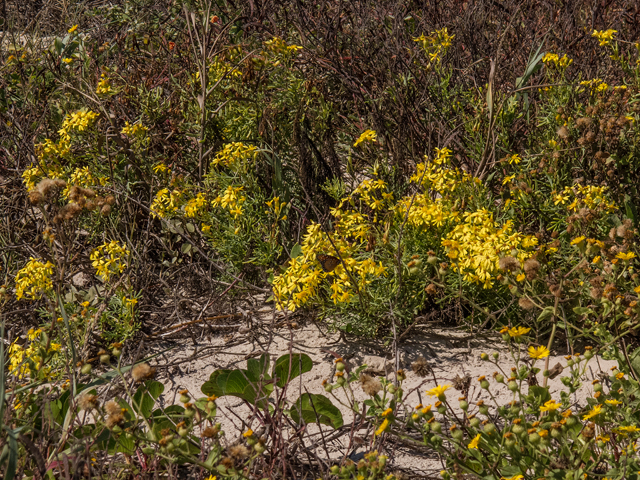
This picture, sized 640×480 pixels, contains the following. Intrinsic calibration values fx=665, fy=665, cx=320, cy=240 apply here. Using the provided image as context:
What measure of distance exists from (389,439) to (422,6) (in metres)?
3.92

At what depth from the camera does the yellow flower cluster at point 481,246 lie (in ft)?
8.46

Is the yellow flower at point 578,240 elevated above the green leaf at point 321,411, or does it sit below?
above

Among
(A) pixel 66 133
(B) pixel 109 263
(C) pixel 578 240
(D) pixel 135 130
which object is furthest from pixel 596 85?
(A) pixel 66 133

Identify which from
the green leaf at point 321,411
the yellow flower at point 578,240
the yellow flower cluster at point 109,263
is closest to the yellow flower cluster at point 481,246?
the yellow flower at point 578,240

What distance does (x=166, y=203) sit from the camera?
3408 mm

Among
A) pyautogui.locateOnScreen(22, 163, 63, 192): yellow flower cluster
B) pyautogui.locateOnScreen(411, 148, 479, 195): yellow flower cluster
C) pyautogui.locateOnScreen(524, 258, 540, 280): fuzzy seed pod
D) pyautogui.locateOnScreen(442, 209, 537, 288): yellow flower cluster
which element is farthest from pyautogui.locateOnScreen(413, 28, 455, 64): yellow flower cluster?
pyautogui.locateOnScreen(22, 163, 63, 192): yellow flower cluster

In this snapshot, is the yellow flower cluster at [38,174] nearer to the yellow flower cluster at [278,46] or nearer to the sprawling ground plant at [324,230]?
the sprawling ground plant at [324,230]

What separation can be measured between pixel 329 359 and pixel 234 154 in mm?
1113

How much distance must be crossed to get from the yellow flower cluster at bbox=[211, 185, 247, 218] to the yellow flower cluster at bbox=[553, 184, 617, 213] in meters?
1.43

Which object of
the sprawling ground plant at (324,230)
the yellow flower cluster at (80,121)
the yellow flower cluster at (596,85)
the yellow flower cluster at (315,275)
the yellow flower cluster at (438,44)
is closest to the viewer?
the sprawling ground plant at (324,230)

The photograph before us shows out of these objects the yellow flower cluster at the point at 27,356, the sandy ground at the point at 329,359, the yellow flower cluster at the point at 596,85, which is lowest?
the sandy ground at the point at 329,359

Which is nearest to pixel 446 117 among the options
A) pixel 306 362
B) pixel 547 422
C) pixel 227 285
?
pixel 227 285

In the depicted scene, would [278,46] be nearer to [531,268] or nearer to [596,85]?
[596,85]

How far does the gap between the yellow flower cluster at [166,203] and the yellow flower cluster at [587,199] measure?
71.4 inches
